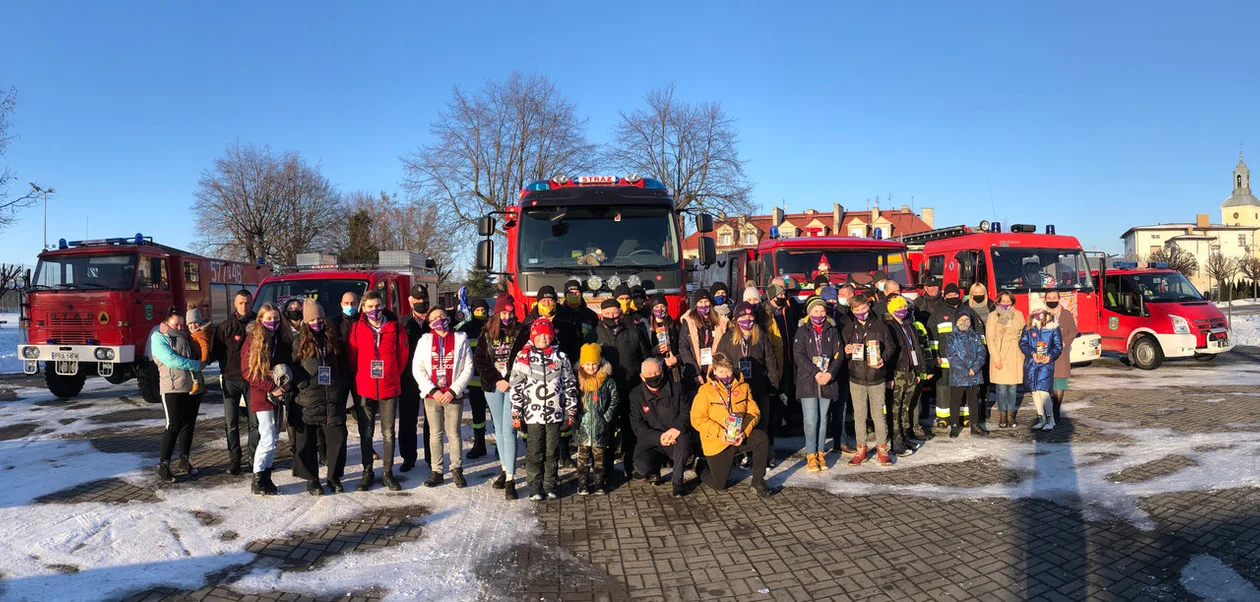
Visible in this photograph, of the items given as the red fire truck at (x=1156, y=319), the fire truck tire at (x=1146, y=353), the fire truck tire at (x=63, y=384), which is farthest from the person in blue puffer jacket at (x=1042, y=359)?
the fire truck tire at (x=63, y=384)

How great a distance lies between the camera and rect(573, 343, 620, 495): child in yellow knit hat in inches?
253

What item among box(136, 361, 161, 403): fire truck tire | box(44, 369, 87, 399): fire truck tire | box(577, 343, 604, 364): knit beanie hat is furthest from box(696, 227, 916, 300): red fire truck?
box(44, 369, 87, 399): fire truck tire

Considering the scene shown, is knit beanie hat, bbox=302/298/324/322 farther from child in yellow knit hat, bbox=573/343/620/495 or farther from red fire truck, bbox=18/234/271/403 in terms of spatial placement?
red fire truck, bbox=18/234/271/403

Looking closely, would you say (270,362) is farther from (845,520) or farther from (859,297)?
(859,297)

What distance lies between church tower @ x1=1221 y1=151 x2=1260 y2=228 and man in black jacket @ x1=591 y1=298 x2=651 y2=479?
13803 cm

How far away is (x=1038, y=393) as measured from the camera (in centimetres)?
875

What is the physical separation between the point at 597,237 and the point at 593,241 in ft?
0.27

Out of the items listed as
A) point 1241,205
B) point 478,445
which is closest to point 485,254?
point 478,445

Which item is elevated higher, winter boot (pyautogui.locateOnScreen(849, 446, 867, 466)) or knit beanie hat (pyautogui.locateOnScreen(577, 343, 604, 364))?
knit beanie hat (pyautogui.locateOnScreen(577, 343, 604, 364))

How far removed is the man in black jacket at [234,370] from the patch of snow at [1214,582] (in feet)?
24.0

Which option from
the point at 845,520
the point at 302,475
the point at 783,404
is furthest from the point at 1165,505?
the point at 302,475

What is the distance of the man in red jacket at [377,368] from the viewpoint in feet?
21.6

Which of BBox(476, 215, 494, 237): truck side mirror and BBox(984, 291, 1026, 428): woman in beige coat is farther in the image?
Answer: BBox(476, 215, 494, 237): truck side mirror

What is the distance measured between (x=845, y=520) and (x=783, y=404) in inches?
122
